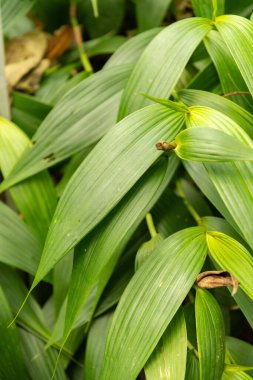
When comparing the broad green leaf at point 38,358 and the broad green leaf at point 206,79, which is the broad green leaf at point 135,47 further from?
the broad green leaf at point 38,358

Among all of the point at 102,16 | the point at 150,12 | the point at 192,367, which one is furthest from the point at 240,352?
the point at 102,16

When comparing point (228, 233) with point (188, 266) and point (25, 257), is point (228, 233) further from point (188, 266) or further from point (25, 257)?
point (25, 257)

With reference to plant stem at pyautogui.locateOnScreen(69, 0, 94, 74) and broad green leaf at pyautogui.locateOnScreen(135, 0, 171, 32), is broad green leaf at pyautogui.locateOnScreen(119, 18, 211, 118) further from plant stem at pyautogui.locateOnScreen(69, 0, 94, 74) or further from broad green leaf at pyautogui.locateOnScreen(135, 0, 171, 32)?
plant stem at pyautogui.locateOnScreen(69, 0, 94, 74)

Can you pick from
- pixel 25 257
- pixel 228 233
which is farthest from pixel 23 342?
pixel 228 233

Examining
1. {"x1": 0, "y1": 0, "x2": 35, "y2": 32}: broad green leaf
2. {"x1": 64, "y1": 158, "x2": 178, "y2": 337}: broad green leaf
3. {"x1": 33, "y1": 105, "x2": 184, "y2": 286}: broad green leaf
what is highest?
{"x1": 0, "y1": 0, "x2": 35, "y2": 32}: broad green leaf

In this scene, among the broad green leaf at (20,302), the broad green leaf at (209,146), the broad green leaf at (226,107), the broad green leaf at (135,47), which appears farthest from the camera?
the broad green leaf at (135,47)

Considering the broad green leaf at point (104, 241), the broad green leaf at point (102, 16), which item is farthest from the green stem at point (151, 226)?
the broad green leaf at point (102, 16)

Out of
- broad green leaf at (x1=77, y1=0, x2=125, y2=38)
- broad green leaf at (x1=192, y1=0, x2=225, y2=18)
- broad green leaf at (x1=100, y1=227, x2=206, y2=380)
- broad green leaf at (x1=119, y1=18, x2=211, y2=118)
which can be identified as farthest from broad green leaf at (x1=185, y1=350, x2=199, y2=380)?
broad green leaf at (x1=77, y1=0, x2=125, y2=38)
